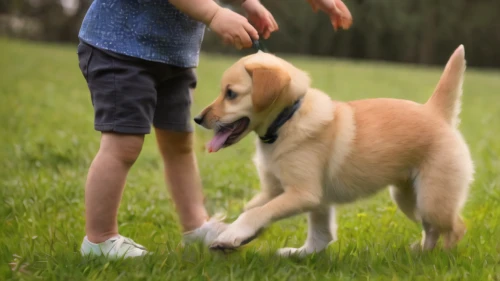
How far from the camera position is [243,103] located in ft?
9.60

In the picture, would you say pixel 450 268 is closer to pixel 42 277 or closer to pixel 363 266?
pixel 363 266

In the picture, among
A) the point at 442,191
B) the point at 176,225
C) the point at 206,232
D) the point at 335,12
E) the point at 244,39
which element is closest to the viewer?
the point at 244,39

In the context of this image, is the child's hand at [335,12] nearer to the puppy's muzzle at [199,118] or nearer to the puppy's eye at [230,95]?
the puppy's eye at [230,95]

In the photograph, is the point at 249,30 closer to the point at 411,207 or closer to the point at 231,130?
the point at 231,130

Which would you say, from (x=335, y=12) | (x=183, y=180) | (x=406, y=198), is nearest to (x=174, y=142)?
(x=183, y=180)

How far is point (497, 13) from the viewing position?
37.3 meters

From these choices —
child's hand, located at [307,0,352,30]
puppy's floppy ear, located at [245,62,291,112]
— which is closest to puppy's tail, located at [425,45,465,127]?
→ child's hand, located at [307,0,352,30]

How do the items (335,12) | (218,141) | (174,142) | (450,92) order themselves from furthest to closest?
(174,142)
(335,12)
(450,92)
(218,141)

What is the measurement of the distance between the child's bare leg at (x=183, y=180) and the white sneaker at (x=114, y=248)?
587 mm

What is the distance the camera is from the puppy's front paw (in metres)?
2.75

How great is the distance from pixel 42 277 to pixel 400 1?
3583 centimetres

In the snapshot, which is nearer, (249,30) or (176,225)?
(249,30)

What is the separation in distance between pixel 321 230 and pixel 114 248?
3.49ft

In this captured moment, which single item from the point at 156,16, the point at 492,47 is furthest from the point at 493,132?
the point at 492,47
